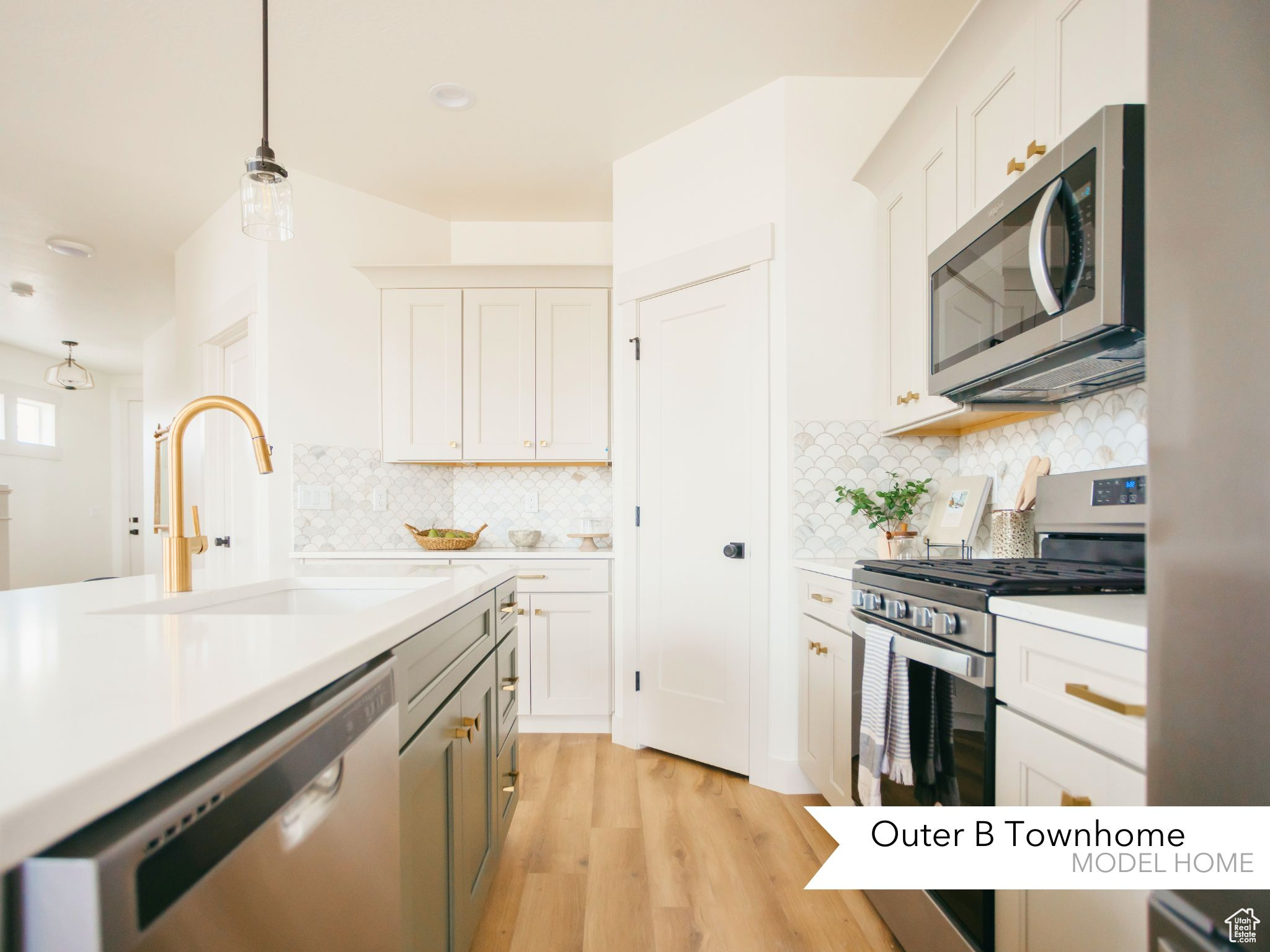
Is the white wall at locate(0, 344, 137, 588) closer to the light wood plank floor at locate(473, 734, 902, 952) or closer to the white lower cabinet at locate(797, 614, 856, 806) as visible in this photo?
the light wood plank floor at locate(473, 734, 902, 952)

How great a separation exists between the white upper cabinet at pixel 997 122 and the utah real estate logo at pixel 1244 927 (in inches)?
61.3

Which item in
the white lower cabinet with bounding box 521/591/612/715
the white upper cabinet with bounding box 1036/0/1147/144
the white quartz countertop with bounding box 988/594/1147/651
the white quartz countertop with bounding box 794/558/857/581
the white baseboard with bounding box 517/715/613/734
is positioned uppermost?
the white upper cabinet with bounding box 1036/0/1147/144

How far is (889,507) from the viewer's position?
2.24 m

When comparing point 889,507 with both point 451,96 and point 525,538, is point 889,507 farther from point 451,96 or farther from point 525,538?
point 451,96

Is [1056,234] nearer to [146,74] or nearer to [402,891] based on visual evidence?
[402,891]

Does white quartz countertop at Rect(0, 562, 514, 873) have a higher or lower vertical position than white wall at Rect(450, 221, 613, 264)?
lower

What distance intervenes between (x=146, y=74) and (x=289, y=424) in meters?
1.50

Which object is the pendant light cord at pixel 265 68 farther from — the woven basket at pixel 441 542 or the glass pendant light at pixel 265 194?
the woven basket at pixel 441 542

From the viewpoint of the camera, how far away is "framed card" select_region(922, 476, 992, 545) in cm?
203

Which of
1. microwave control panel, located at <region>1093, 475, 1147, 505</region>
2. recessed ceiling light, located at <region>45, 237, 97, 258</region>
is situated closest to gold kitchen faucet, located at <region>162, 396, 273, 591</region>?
microwave control panel, located at <region>1093, 475, 1147, 505</region>

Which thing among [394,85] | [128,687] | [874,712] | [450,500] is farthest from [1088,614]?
[450,500]

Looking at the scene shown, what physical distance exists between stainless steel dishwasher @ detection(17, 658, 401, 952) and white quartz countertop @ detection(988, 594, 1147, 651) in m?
1.04

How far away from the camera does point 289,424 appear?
10.1 ft

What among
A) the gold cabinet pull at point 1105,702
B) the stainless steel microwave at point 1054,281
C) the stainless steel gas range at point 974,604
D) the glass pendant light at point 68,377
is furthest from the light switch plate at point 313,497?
the glass pendant light at point 68,377
